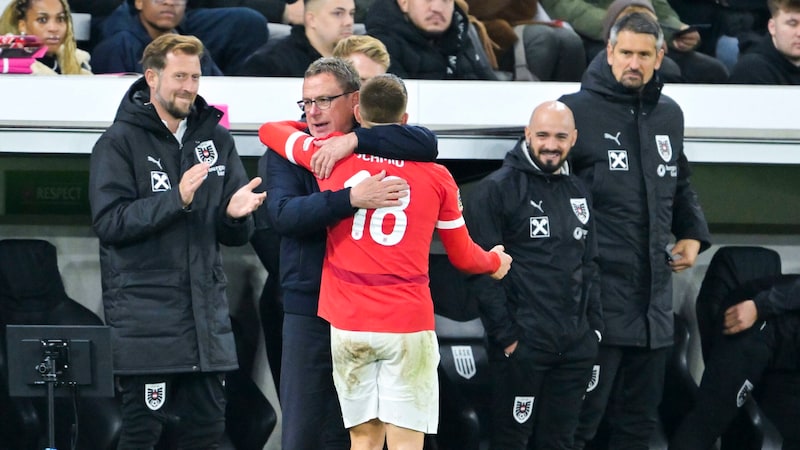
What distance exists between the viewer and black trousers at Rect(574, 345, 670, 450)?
6066 mm

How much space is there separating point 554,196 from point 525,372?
72cm

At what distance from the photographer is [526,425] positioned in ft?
19.5

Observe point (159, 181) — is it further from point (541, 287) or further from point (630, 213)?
point (630, 213)

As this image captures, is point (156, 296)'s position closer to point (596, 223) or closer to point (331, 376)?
point (331, 376)

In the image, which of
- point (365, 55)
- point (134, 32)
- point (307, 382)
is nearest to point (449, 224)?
point (307, 382)

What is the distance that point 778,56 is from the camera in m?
6.95

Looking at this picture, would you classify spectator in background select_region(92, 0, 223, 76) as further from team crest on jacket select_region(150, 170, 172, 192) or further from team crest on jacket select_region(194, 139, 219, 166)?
team crest on jacket select_region(150, 170, 172, 192)

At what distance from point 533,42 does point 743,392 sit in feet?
6.53

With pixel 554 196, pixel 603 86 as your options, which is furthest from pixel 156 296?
pixel 603 86

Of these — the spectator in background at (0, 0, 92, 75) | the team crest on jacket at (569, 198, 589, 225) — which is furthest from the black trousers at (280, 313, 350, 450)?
the spectator in background at (0, 0, 92, 75)

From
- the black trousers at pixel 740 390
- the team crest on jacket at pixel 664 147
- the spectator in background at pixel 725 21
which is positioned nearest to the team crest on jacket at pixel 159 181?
the team crest on jacket at pixel 664 147

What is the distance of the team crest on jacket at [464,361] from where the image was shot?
6.45 meters

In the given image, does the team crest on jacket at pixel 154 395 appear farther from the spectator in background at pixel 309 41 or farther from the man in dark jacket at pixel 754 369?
the man in dark jacket at pixel 754 369

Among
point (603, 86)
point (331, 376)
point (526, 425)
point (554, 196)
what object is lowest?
point (526, 425)
